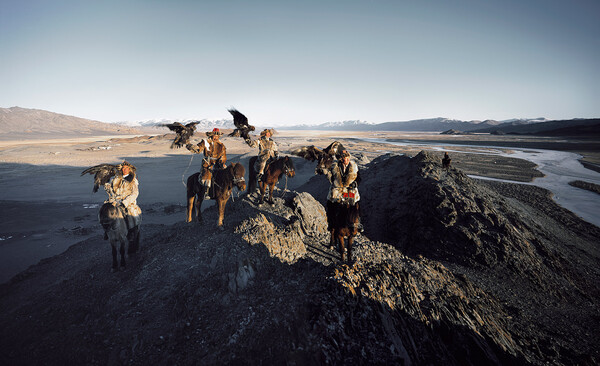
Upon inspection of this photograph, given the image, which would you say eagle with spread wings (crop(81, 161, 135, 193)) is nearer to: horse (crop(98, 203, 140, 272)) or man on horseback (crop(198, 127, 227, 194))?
horse (crop(98, 203, 140, 272))

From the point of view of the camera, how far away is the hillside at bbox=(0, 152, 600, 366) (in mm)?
3674

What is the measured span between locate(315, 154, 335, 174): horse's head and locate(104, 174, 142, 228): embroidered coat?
468cm

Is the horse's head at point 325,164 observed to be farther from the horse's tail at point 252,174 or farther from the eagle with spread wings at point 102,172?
the eagle with spread wings at point 102,172

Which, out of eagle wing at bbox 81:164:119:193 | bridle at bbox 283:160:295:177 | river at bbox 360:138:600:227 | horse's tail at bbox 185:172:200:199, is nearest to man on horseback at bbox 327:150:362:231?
bridle at bbox 283:160:295:177

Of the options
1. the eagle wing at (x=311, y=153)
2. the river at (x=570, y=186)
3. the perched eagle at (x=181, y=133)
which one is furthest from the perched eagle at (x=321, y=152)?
the river at (x=570, y=186)

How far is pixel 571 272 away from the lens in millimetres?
7707

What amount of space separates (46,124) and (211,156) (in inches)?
5644

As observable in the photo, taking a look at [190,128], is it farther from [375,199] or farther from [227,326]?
[375,199]

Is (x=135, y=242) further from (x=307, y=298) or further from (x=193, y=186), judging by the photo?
(x=307, y=298)

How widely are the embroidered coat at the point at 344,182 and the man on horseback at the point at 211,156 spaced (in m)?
3.41

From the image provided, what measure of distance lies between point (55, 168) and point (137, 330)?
Answer: 31.8 metres

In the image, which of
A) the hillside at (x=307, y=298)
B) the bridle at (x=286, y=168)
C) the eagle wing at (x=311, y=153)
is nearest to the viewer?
the hillside at (x=307, y=298)

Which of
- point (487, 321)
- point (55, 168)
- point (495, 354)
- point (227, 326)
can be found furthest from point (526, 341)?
point (55, 168)

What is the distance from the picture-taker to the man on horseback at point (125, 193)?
616 centimetres
